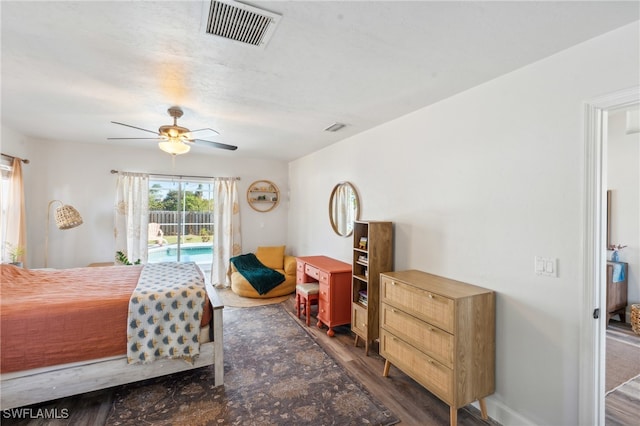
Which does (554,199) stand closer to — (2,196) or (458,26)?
(458,26)

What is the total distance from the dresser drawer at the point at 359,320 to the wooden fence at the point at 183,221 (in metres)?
3.57

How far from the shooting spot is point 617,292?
3.65 meters

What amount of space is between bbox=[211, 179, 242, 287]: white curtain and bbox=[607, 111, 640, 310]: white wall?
591cm

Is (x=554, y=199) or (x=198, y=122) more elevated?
(x=198, y=122)

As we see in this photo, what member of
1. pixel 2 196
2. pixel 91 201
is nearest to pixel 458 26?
pixel 2 196

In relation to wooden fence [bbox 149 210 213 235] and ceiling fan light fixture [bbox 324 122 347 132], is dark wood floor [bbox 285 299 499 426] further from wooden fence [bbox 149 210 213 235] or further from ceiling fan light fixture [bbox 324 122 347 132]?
wooden fence [bbox 149 210 213 235]

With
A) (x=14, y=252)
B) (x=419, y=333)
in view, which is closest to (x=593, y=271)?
(x=419, y=333)

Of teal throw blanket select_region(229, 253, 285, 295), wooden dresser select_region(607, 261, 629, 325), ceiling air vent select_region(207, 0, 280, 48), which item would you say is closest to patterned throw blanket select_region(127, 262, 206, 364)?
ceiling air vent select_region(207, 0, 280, 48)

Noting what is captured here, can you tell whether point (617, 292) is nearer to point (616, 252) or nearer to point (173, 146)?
point (616, 252)

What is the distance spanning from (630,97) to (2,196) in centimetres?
605

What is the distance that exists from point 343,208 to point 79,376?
316 cm

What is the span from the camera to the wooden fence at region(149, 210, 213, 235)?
5.31 metres

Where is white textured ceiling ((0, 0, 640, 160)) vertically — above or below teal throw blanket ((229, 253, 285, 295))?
above

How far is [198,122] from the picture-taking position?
340 cm
